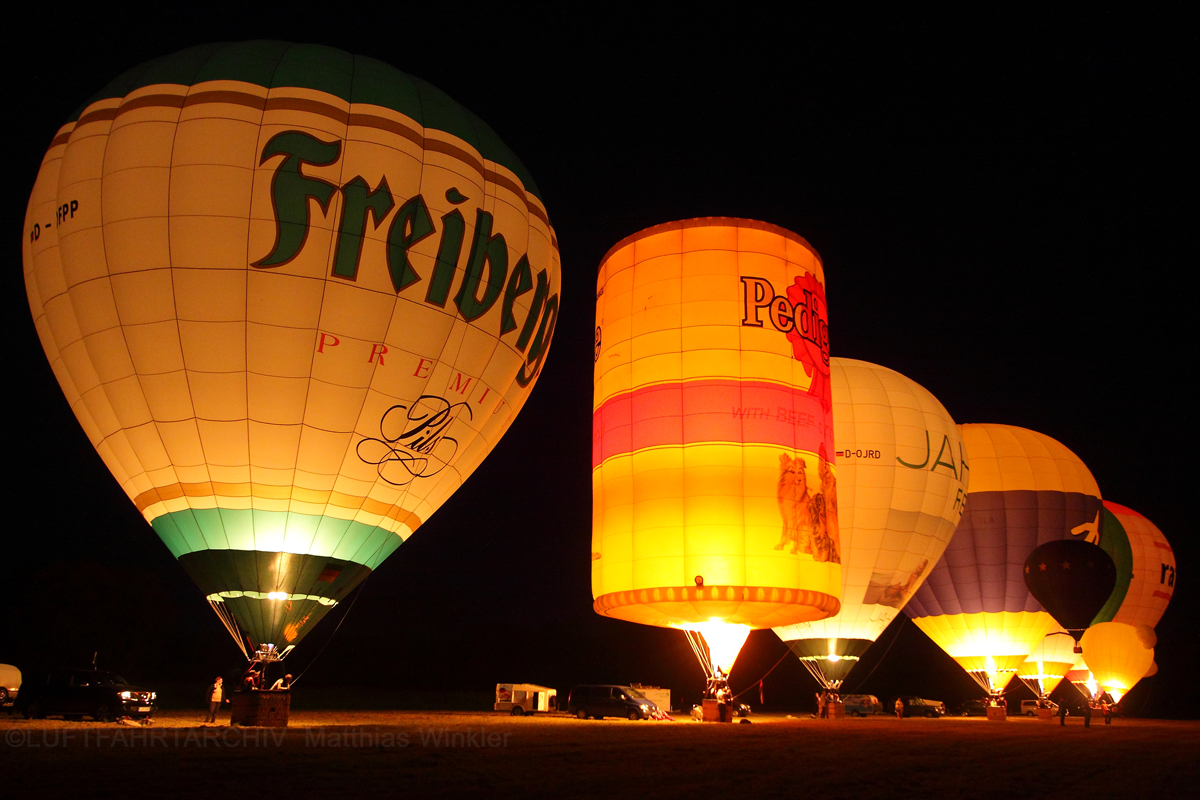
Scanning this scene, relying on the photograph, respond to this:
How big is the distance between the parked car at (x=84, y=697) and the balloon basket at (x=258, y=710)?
6.94ft

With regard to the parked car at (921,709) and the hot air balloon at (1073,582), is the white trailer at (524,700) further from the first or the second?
the parked car at (921,709)

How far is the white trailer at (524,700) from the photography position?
24906mm

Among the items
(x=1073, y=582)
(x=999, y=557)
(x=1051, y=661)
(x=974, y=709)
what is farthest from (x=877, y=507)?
(x=974, y=709)

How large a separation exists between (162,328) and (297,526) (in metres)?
3.11

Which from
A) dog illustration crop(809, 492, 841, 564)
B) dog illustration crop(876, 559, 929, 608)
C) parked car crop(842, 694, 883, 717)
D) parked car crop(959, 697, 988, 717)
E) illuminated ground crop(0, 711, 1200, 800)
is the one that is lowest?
parked car crop(959, 697, 988, 717)

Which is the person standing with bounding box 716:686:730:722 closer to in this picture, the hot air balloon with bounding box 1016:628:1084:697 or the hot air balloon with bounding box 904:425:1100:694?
the hot air balloon with bounding box 904:425:1100:694

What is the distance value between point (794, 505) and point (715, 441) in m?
1.57

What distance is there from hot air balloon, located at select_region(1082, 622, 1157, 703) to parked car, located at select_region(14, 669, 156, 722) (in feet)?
73.0

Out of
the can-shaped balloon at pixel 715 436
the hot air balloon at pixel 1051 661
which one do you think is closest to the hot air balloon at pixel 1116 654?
the hot air balloon at pixel 1051 661

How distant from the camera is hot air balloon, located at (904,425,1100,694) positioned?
82.7ft

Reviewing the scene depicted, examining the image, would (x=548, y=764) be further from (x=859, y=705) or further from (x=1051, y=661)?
(x=859, y=705)

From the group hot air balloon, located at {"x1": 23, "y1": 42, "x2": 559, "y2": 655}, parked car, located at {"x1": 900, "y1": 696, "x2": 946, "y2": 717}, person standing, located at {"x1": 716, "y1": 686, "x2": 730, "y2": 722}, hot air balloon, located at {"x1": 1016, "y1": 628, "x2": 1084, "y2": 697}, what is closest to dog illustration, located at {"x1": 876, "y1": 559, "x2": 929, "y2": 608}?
person standing, located at {"x1": 716, "y1": 686, "x2": 730, "y2": 722}

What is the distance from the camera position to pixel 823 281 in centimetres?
1695

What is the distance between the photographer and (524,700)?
25.2m
